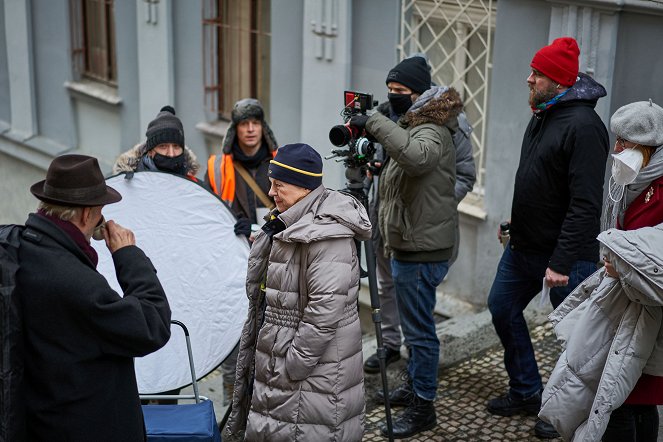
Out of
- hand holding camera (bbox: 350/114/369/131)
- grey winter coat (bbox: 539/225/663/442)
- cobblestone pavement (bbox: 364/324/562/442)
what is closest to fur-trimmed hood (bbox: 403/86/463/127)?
hand holding camera (bbox: 350/114/369/131)

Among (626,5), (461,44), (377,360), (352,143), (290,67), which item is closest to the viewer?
(352,143)

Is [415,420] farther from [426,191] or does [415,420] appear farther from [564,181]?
[564,181]

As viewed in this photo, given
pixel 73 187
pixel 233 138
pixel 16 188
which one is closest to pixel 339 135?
pixel 233 138

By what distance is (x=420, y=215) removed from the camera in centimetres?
488

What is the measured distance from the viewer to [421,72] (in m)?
5.13

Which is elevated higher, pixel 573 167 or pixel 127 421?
pixel 573 167

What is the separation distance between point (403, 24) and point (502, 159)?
1461 millimetres

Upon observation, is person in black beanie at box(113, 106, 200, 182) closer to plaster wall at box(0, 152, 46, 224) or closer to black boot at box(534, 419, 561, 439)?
black boot at box(534, 419, 561, 439)

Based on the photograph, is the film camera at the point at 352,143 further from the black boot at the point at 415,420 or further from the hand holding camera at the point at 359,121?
the black boot at the point at 415,420

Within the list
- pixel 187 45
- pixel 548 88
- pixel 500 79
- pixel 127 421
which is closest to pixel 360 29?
pixel 500 79

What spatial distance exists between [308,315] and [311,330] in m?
0.06

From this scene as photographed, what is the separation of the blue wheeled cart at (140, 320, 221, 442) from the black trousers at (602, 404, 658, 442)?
1597 mm

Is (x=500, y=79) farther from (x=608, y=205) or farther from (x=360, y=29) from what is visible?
(x=608, y=205)

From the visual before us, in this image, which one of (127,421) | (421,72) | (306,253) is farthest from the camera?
(421,72)
